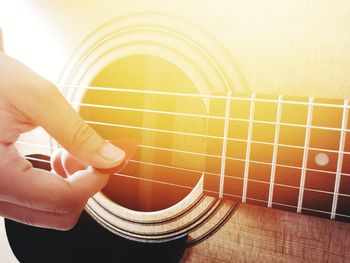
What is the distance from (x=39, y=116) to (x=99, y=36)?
26 cm

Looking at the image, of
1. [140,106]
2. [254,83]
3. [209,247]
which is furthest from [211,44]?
[209,247]

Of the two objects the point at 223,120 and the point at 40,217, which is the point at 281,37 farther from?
the point at 40,217

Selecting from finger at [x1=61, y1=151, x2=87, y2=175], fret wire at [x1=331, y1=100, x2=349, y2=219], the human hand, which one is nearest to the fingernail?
the human hand

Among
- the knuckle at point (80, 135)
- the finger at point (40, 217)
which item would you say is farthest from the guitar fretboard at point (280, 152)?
the finger at point (40, 217)

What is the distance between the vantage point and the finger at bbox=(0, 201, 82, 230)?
579mm

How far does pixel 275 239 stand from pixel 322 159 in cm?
15

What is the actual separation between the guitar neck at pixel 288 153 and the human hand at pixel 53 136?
19 cm

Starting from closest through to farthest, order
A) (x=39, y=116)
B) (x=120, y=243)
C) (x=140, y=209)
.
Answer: (x=39, y=116)
(x=120, y=243)
(x=140, y=209)

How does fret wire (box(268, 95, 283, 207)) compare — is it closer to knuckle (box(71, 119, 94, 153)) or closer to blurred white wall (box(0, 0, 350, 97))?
blurred white wall (box(0, 0, 350, 97))

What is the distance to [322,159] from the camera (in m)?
0.51

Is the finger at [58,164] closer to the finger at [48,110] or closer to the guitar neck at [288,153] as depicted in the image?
the finger at [48,110]

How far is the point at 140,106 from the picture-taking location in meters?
0.73

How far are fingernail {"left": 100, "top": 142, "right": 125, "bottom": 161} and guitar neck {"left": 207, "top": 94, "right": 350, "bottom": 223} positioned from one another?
16 centimetres

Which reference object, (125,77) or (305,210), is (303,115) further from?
(125,77)
